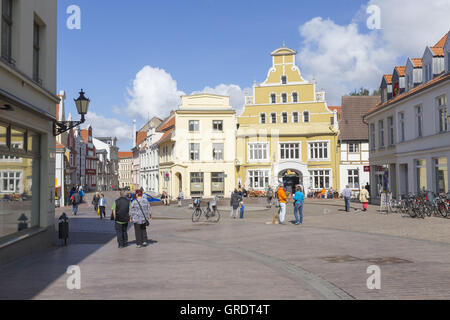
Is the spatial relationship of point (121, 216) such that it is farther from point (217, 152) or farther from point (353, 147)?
point (353, 147)

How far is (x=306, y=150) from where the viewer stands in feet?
150

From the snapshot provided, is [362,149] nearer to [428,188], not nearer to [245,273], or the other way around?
[428,188]

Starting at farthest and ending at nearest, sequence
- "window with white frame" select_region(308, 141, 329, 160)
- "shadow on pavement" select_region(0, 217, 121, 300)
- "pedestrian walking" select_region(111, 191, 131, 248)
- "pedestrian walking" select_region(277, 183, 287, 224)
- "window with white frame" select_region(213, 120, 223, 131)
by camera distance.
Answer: "window with white frame" select_region(213, 120, 223, 131) < "window with white frame" select_region(308, 141, 329, 160) < "pedestrian walking" select_region(277, 183, 287, 224) < "pedestrian walking" select_region(111, 191, 131, 248) < "shadow on pavement" select_region(0, 217, 121, 300)

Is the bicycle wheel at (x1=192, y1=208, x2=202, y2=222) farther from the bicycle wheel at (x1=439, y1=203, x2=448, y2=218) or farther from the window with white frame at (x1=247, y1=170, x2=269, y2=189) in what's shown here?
the window with white frame at (x1=247, y1=170, x2=269, y2=189)

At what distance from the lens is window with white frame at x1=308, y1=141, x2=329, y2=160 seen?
149 feet

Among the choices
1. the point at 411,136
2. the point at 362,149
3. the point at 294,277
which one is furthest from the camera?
the point at 362,149

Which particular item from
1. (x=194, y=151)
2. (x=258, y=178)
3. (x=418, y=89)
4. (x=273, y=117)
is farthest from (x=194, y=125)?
(x=418, y=89)

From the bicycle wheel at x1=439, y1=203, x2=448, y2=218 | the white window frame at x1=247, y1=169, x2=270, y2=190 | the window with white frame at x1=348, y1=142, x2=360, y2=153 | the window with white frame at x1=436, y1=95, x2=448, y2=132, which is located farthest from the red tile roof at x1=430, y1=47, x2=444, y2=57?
the white window frame at x1=247, y1=169, x2=270, y2=190

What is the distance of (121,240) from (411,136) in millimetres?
19831

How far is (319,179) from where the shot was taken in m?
45.2

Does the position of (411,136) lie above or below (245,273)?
above

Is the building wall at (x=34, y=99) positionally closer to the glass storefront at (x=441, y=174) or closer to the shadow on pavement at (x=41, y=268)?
the shadow on pavement at (x=41, y=268)

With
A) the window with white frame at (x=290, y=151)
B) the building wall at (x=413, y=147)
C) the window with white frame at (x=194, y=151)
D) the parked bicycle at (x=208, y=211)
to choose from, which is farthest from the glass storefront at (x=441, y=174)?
the window with white frame at (x=194, y=151)
